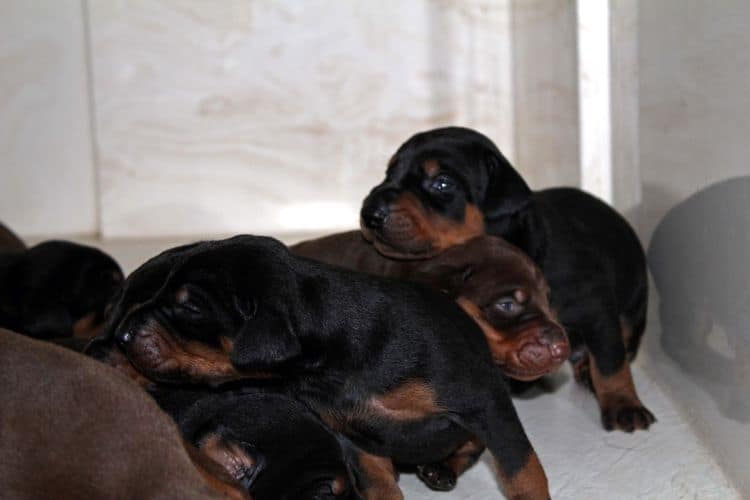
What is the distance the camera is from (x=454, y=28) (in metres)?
6.62

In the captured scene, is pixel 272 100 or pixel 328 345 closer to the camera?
pixel 328 345

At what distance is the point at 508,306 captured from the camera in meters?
3.49

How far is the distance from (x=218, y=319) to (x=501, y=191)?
53.3 inches

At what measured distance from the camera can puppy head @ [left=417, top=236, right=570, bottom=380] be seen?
342 cm

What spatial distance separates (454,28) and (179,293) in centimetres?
399

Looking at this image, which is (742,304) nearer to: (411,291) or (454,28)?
(411,291)

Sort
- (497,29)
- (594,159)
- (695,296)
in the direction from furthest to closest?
(497,29), (594,159), (695,296)

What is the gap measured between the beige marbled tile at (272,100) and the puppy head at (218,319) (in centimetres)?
368

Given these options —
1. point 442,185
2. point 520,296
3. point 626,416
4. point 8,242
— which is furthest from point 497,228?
point 8,242

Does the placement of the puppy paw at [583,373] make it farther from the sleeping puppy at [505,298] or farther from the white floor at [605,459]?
the sleeping puppy at [505,298]

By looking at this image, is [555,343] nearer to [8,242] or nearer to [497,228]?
[497,228]

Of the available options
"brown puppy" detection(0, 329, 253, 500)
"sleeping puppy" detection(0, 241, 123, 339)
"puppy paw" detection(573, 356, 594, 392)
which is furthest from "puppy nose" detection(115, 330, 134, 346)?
"puppy paw" detection(573, 356, 594, 392)

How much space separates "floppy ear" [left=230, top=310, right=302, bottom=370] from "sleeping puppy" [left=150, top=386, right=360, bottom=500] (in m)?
0.16

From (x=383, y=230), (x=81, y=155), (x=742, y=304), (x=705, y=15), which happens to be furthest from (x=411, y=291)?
(x=81, y=155)
